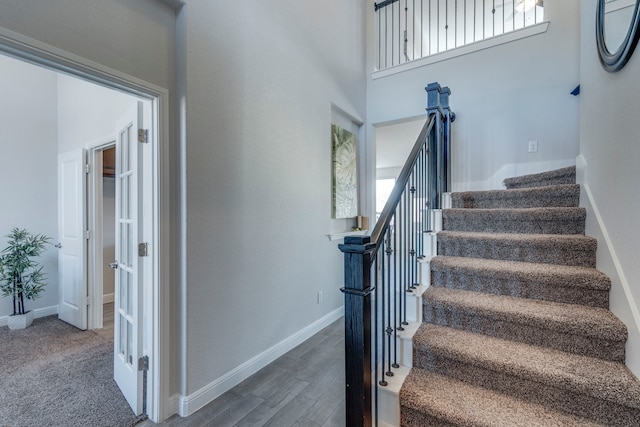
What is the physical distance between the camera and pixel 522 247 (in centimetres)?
191

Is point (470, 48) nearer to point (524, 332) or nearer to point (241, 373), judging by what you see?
point (524, 332)

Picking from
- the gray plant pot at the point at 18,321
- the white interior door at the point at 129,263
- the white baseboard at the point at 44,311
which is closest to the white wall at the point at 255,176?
the white interior door at the point at 129,263

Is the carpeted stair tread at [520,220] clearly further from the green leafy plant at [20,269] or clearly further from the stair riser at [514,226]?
the green leafy plant at [20,269]

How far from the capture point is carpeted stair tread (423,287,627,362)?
4.42ft

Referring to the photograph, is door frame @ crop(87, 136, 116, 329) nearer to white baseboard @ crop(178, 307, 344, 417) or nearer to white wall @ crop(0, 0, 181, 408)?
white wall @ crop(0, 0, 181, 408)

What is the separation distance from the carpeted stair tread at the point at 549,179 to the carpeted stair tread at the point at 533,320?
1285mm

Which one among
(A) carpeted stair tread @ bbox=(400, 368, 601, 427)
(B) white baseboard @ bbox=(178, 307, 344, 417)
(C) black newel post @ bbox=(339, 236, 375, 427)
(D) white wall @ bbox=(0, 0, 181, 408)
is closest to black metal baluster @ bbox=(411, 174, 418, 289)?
(A) carpeted stair tread @ bbox=(400, 368, 601, 427)

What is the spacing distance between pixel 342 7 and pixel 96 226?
3.90 meters

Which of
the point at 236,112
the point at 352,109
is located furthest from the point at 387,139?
the point at 236,112

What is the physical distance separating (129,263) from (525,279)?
261cm

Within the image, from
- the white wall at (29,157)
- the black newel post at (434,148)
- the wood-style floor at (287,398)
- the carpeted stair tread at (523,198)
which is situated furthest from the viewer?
the white wall at (29,157)

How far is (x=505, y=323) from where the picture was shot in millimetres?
1557

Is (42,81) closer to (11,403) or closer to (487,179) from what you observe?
(11,403)

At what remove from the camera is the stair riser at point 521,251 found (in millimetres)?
1738
